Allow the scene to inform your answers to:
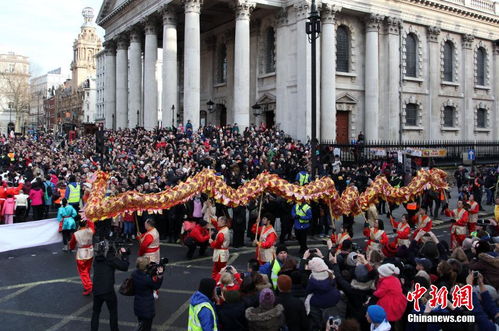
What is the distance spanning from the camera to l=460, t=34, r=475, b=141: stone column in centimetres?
4244

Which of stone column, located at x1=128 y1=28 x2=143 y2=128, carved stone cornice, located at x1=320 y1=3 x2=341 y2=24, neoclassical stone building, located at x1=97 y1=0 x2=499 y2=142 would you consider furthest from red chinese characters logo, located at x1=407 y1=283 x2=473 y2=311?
stone column, located at x1=128 y1=28 x2=143 y2=128

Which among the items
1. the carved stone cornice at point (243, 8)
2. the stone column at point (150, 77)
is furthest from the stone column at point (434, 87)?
the stone column at point (150, 77)

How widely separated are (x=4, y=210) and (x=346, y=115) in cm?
2613

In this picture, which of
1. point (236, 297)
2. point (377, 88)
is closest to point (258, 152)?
point (377, 88)

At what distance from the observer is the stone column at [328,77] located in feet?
107

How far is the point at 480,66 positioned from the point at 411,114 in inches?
469

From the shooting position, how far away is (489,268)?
7.42 m

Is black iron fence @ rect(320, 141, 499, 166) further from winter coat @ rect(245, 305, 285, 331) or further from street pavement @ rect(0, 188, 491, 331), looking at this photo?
winter coat @ rect(245, 305, 285, 331)

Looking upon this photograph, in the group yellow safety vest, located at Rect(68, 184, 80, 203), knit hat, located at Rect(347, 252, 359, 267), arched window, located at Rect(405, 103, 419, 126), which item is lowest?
knit hat, located at Rect(347, 252, 359, 267)

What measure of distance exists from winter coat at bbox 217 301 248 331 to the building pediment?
30038 mm

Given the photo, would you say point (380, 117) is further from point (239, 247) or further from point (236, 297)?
point (236, 297)

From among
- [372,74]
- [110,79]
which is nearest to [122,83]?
[110,79]

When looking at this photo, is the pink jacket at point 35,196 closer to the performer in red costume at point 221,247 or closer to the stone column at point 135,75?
the performer in red costume at point 221,247

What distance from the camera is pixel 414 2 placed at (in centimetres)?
3716
